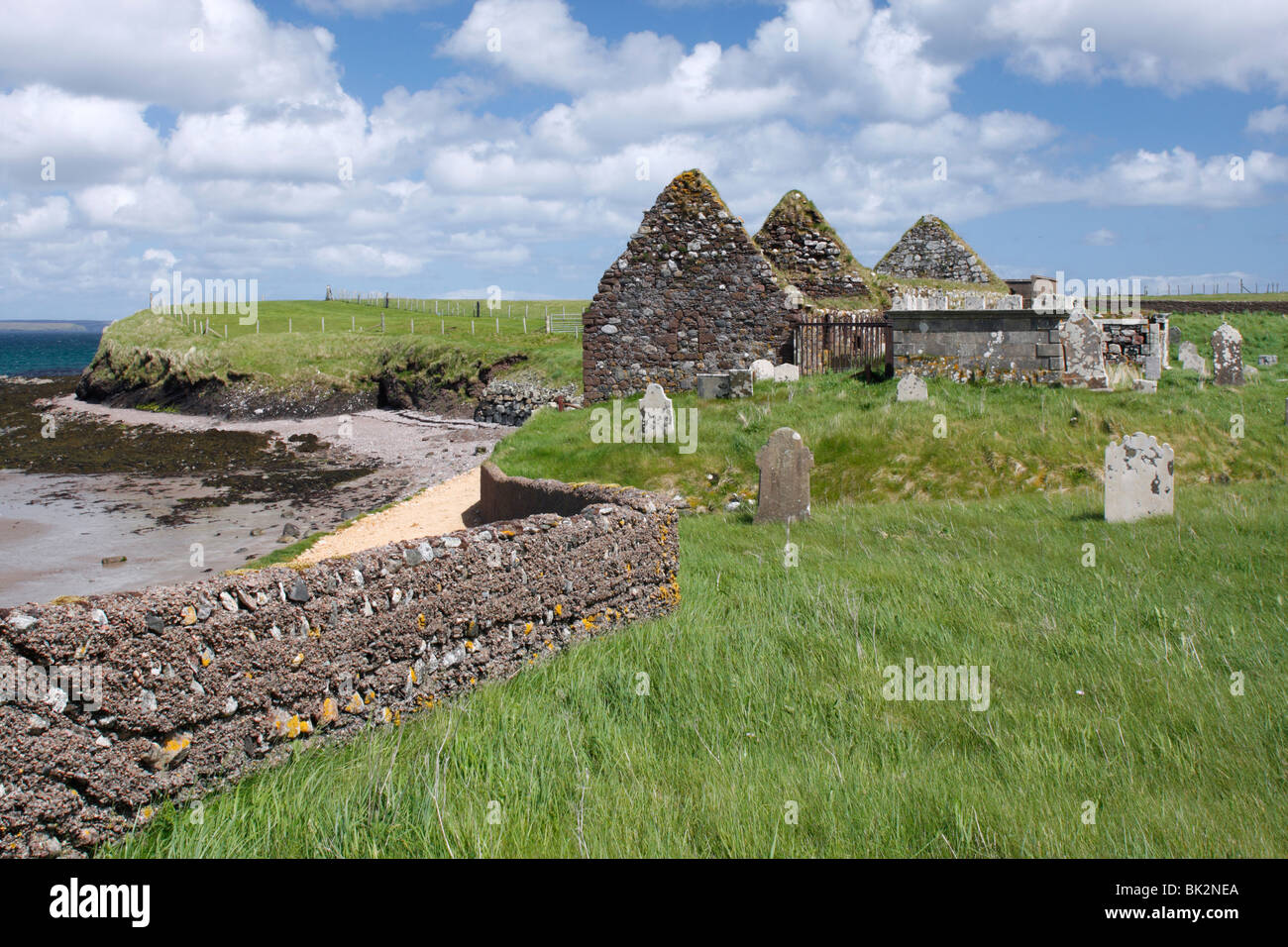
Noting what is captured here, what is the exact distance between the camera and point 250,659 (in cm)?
475

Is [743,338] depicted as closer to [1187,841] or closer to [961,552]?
[961,552]

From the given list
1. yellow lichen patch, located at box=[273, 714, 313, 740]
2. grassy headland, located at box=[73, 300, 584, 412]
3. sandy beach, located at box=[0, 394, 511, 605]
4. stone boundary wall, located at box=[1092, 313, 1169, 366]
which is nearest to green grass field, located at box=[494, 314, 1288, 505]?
stone boundary wall, located at box=[1092, 313, 1169, 366]

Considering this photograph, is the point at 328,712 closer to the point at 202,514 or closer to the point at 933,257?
the point at 202,514

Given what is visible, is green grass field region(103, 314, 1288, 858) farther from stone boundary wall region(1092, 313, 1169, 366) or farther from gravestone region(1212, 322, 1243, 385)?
stone boundary wall region(1092, 313, 1169, 366)

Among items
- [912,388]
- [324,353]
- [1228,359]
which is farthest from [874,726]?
[324,353]

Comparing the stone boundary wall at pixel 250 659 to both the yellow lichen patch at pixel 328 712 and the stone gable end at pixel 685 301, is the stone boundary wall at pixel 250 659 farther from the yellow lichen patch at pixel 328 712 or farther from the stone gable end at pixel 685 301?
the stone gable end at pixel 685 301

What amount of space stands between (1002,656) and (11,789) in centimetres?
593

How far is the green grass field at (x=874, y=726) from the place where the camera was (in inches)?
157

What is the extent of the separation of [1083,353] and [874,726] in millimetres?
13540

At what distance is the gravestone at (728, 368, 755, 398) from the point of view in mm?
18625

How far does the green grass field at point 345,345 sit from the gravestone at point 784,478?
927 inches

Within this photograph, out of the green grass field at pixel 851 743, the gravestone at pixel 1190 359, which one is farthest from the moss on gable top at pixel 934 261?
the green grass field at pixel 851 743

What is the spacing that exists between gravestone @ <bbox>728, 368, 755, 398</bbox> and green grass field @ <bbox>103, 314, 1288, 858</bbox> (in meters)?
8.38
